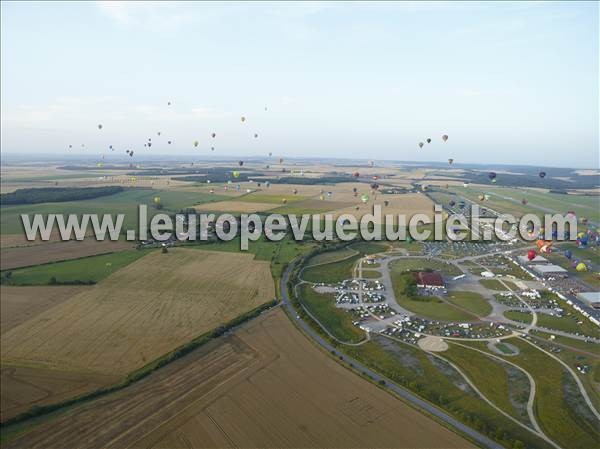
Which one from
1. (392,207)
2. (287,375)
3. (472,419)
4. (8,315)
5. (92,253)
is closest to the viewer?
(472,419)

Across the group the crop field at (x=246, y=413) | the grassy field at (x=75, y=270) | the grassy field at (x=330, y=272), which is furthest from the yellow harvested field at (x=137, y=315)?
the grassy field at (x=330, y=272)

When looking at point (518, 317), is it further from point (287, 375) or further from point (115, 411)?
point (115, 411)

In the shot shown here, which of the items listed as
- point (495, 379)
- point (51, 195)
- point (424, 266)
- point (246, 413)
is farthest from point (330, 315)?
point (51, 195)

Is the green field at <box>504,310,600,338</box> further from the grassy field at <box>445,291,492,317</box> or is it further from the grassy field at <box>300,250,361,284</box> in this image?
the grassy field at <box>300,250,361,284</box>

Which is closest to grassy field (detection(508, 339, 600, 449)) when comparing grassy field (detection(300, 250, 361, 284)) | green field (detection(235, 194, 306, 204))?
grassy field (detection(300, 250, 361, 284))

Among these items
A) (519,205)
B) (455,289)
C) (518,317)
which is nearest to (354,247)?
(455,289)
